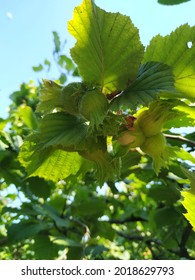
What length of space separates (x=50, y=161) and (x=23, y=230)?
43.9 inches

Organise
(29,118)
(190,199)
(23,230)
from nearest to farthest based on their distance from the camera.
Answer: (190,199)
(23,230)
(29,118)

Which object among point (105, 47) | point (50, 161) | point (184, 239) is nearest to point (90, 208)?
point (184, 239)

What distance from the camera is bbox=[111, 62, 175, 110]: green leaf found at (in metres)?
0.87

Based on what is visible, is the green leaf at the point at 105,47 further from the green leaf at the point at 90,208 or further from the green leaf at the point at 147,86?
the green leaf at the point at 90,208

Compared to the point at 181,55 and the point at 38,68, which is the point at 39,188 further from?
the point at 38,68

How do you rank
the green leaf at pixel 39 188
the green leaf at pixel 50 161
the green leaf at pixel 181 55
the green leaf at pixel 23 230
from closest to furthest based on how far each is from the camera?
the green leaf at pixel 181 55
the green leaf at pixel 50 161
the green leaf at pixel 39 188
the green leaf at pixel 23 230

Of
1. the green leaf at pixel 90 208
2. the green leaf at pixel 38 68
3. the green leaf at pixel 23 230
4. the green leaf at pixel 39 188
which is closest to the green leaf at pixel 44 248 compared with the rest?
the green leaf at pixel 23 230

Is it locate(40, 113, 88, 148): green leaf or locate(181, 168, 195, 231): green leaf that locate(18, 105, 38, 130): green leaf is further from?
locate(181, 168, 195, 231): green leaf

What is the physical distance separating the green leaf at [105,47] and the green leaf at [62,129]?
0.34ft

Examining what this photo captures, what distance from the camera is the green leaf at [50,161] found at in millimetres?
1067

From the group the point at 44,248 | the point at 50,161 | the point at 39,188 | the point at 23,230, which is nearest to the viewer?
the point at 50,161

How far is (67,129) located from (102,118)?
0.37 feet

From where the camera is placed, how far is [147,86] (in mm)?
901
